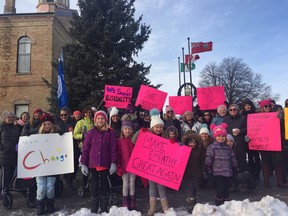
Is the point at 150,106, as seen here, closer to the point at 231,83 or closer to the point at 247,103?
the point at 247,103

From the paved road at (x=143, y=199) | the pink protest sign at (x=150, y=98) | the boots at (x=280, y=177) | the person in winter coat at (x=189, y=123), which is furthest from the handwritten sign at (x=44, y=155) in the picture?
the boots at (x=280, y=177)

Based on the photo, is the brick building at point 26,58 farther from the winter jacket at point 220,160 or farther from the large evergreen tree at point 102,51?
the winter jacket at point 220,160

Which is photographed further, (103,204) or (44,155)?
(44,155)

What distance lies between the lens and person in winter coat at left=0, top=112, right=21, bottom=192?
5785mm

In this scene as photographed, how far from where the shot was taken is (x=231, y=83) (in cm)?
4744

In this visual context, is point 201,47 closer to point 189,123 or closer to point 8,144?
point 189,123

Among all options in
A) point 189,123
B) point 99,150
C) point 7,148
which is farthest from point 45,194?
point 189,123

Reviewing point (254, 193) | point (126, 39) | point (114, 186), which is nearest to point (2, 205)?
point (114, 186)

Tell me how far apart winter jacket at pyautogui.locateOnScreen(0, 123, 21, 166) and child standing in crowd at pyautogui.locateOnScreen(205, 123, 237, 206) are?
3704mm

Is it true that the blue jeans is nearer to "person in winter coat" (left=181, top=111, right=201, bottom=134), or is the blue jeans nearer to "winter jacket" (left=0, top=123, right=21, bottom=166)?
"winter jacket" (left=0, top=123, right=21, bottom=166)

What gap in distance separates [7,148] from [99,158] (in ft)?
6.55

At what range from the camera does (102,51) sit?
15031 millimetres

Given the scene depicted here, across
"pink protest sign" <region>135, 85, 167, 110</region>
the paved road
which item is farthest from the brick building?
the paved road

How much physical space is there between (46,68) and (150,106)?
15.4m
